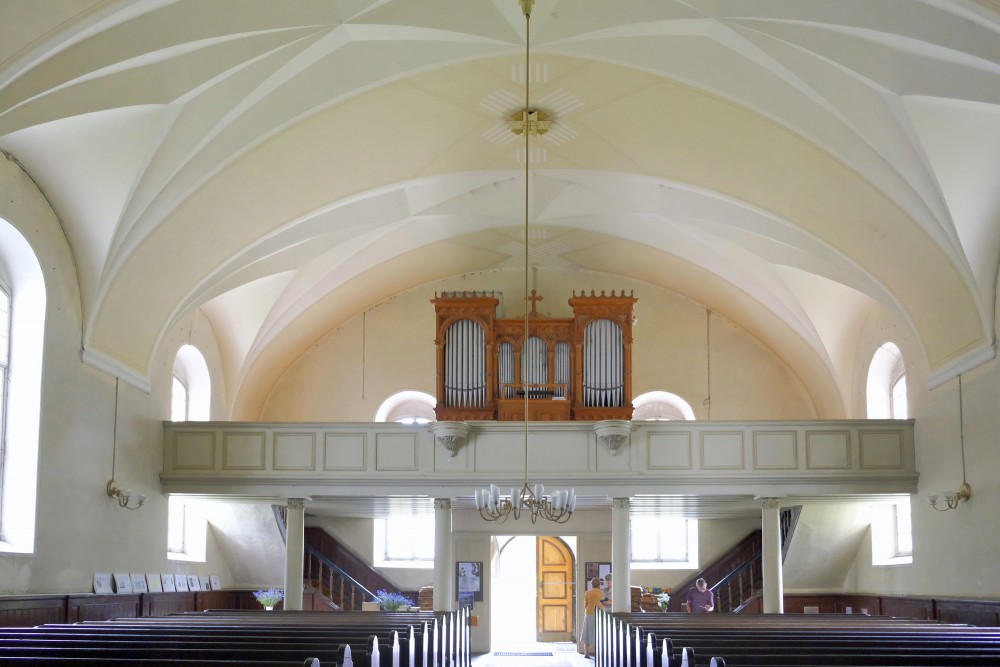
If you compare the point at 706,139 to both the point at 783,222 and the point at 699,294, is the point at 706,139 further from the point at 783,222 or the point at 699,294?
the point at 699,294

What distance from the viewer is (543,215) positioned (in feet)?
73.5

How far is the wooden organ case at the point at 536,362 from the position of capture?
2180 cm

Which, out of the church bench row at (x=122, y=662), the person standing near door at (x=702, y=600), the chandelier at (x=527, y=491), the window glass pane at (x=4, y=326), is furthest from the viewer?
the person standing near door at (x=702, y=600)

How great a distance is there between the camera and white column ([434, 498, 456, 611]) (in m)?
20.1

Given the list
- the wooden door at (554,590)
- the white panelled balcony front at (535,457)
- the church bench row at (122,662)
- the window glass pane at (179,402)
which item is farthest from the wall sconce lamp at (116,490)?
the wooden door at (554,590)

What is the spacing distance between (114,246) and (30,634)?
800cm

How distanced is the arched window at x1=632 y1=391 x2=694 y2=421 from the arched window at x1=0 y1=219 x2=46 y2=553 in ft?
43.9

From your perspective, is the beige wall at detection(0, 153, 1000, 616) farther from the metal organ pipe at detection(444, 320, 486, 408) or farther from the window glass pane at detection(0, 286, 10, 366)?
the metal organ pipe at detection(444, 320, 486, 408)

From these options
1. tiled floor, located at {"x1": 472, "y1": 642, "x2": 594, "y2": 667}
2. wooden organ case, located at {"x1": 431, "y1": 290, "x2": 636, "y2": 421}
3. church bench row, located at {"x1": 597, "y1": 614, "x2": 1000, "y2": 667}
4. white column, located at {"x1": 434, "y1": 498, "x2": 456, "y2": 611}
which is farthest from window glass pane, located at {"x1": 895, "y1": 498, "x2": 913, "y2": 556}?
church bench row, located at {"x1": 597, "y1": 614, "x2": 1000, "y2": 667}

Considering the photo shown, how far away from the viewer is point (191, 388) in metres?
22.7

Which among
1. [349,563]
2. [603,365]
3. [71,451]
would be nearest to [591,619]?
[603,365]

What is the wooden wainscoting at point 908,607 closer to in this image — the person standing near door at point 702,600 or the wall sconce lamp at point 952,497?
the wall sconce lamp at point 952,497

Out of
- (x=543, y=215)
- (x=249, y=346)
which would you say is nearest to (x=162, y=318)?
(x=249, y=346)

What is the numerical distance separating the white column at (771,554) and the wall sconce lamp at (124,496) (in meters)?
10.7
